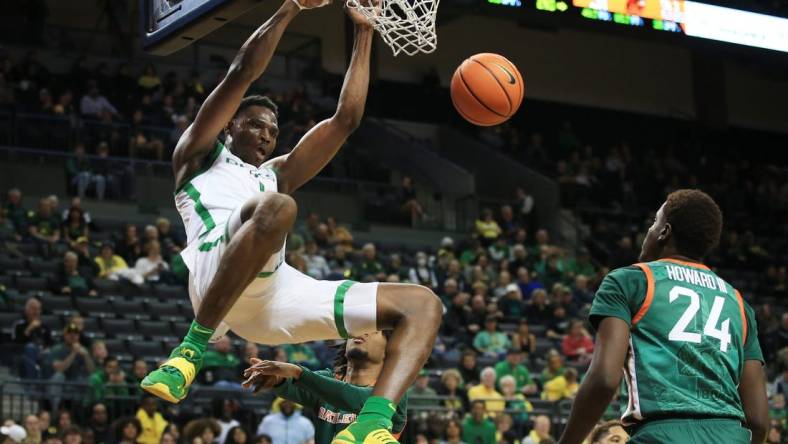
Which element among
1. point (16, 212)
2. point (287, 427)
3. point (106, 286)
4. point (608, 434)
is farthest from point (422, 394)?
point (608, 434)

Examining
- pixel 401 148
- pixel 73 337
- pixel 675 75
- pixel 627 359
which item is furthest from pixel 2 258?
pixel 675 75

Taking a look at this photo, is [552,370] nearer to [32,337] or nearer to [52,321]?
[52,321]

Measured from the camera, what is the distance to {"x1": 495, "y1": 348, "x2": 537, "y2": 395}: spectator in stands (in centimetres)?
1502

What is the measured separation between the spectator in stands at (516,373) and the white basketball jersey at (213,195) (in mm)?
9426

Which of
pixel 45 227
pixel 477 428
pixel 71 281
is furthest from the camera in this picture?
pixel 45 227

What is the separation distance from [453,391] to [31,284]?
17.5 ft

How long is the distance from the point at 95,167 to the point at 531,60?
39.9ft

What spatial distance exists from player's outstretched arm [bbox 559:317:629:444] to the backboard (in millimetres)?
3027

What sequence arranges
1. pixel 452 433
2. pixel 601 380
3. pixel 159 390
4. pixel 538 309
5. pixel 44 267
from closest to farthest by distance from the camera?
pixel 601 380 < pixel 159 390 < pixel 452 433 < pixel 44 267 < pixel 538 309

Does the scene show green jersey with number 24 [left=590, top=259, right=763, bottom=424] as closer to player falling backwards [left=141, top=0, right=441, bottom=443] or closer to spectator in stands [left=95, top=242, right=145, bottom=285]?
player falling backwards [left=141, top=0, right=441, bottom=443]

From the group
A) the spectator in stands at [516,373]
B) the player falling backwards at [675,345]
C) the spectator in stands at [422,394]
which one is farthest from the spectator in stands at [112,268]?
the player falling backwards at [675,345]

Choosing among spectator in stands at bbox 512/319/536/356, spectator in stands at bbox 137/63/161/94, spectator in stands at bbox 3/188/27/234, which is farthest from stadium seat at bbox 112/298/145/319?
spectator in stands at bbox 137/63/161/94

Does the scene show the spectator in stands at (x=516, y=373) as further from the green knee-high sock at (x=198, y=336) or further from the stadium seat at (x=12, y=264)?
the green knee-high sock at (x=198, y=336)

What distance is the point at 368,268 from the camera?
17.1 metres
